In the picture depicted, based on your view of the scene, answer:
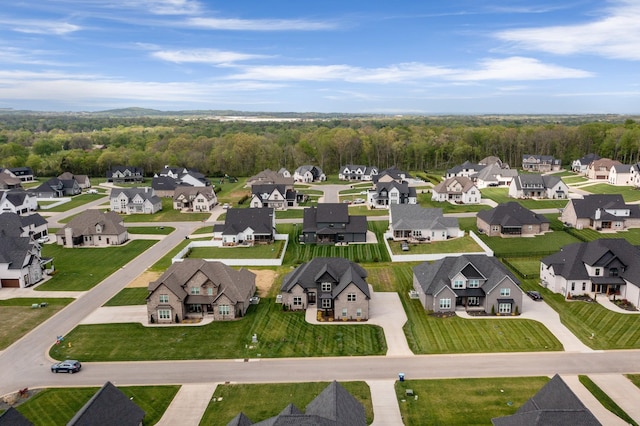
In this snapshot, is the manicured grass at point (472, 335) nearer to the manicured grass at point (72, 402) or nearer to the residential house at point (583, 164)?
the manicured grass at point (72, 402)

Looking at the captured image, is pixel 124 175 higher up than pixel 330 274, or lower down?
lower down

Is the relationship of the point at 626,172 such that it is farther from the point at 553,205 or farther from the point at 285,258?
the point at 285,258

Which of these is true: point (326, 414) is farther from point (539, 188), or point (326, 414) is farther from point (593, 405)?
point (539, 188)

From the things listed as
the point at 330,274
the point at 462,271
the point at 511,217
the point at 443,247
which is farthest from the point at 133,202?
the point at 462,271

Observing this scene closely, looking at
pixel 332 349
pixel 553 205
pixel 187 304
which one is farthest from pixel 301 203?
pixel 332 349

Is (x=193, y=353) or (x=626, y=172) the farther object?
(x=626, y=172)

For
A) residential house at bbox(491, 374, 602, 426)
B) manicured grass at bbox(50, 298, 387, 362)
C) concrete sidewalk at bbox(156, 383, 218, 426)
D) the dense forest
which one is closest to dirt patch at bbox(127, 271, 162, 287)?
manicured grass at bbox(50, 298, 387, 362)
